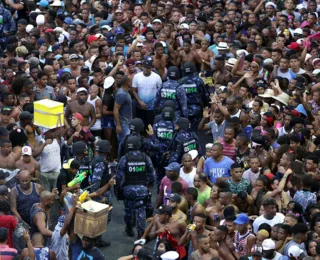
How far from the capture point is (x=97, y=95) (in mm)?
19984

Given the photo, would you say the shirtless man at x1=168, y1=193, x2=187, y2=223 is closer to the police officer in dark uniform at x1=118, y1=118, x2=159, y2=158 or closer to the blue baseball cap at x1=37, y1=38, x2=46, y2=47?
the police officer in dark uniform at x1=118, y1=118, x2=159, y2=158

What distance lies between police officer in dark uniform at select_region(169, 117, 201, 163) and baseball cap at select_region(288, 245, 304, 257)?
12.6 ft

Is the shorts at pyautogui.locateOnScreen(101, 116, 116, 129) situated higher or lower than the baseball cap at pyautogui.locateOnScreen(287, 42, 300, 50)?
lower

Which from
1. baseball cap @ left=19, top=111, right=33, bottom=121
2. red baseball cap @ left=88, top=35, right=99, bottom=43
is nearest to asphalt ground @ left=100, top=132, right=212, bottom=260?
baseball cap @ left=19, top=111, right=33, bottom=121

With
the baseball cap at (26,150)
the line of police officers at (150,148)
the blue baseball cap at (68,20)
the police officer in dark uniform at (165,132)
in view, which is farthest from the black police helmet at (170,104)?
the blue baseball cap at (68,20)

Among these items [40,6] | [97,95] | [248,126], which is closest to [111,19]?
[40,6]

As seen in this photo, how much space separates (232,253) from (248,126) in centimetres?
417

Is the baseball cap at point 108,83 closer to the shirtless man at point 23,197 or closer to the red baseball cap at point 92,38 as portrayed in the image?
the red baseball cap at point 92,38

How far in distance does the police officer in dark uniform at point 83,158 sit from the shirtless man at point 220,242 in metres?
2.75

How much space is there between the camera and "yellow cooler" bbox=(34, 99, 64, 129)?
17.6m

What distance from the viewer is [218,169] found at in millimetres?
16969

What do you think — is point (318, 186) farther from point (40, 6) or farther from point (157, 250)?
point (40, 6)

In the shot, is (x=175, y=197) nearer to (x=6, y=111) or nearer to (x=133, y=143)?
(x=133, y=143)

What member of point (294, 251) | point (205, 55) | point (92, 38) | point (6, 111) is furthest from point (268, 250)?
point (92, 38)
